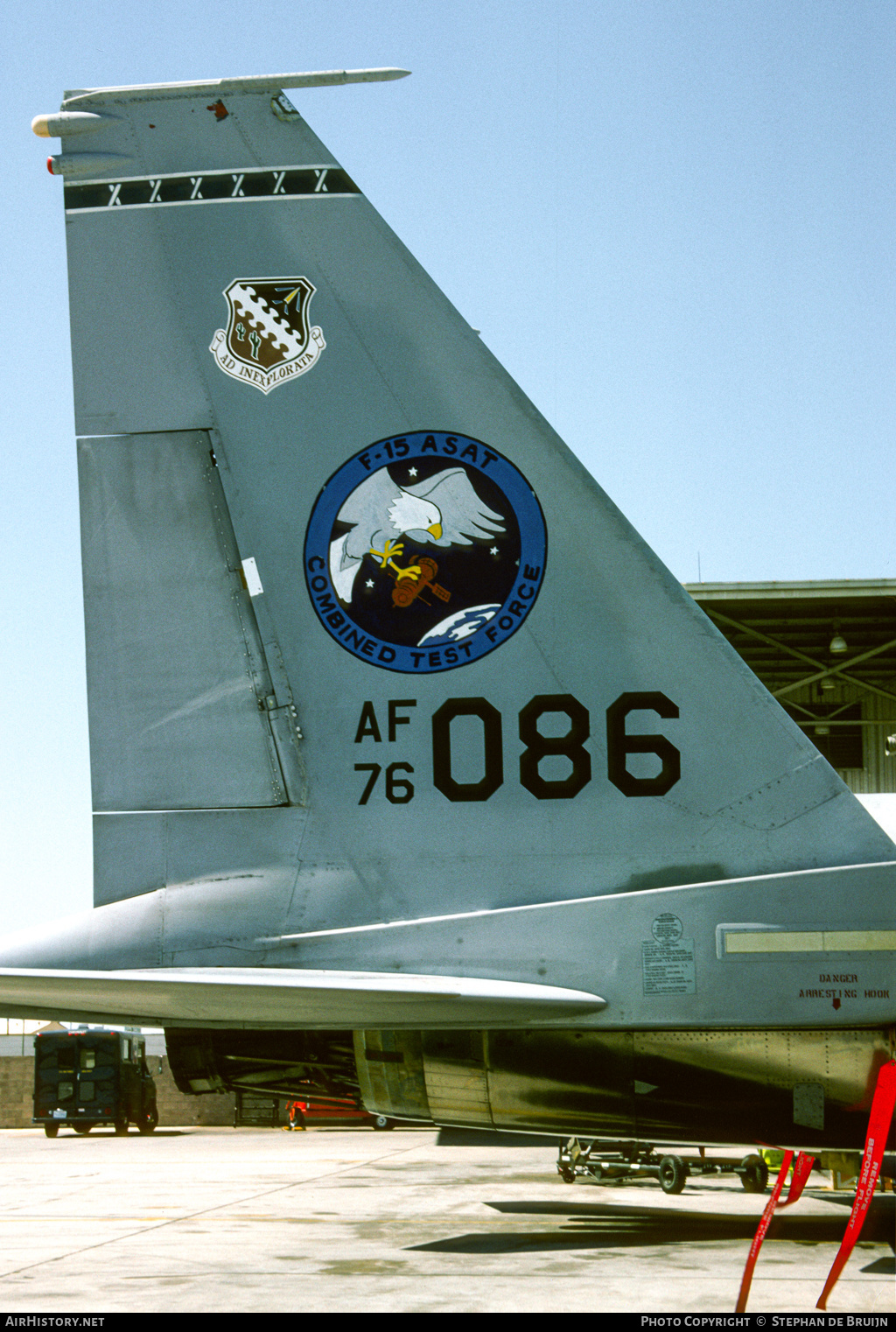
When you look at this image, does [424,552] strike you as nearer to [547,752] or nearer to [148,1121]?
[547,752]

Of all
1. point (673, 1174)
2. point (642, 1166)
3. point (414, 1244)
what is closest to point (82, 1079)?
point (642, 1166)

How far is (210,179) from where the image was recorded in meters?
7.00

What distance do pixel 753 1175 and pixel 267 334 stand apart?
8.95m

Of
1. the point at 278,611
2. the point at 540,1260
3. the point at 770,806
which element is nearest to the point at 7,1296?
the point at 540,1260

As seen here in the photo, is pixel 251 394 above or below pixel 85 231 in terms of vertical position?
below

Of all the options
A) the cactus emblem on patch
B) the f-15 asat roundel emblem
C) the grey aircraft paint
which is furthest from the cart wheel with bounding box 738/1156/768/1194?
the cactus emblem on patch

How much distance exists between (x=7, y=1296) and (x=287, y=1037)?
2.25 meters

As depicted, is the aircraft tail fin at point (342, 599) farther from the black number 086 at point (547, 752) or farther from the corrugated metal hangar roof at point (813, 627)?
the corrugated metal hangar roof at point (813, 627)

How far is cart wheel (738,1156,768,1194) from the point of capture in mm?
11789

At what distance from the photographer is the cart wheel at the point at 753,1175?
11.8 meters

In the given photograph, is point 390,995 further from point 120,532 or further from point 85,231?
point 85,231

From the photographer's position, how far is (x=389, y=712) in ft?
21.9
